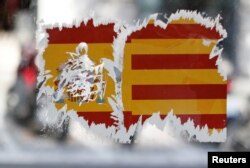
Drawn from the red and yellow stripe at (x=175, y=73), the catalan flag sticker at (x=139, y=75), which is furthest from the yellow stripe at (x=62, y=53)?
the red and yellow stripe at (x=175, y=73)

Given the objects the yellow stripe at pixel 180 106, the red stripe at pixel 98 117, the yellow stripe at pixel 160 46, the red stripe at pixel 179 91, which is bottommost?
the red stripe at pixel 98 117

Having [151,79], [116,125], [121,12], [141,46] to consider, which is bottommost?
[116,125]

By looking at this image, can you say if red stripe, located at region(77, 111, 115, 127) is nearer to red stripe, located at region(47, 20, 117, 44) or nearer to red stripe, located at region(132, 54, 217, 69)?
red stripe, located at region(132, 54, 217, 69)

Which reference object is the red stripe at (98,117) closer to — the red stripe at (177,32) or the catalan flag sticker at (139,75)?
the catalan flag sticker at (139,75)

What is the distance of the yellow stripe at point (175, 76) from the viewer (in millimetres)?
3125

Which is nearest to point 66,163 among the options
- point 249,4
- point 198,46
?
point 198,46

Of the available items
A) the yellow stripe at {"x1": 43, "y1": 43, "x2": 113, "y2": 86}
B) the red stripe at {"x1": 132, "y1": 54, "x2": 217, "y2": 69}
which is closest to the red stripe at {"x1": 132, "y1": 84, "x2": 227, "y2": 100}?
the red stripe at {"x1": 132, "y1": 54, "x2": 217, "y2": 69}

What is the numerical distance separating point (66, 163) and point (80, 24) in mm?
940

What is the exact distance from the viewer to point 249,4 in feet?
10.2

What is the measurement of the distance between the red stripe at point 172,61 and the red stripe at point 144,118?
0.32 meters

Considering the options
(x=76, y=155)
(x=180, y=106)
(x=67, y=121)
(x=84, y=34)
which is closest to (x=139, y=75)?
(x=180, y=106)

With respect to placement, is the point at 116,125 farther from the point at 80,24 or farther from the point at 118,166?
the point at 80,24

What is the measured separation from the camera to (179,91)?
10.3 ft

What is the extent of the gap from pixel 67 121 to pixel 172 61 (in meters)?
0.80
